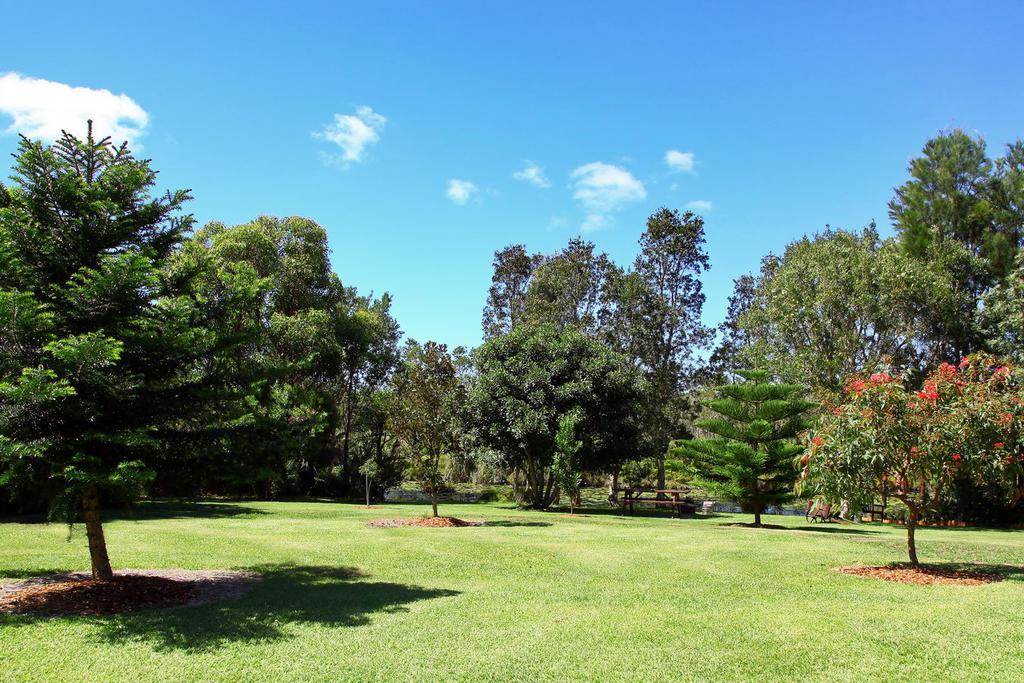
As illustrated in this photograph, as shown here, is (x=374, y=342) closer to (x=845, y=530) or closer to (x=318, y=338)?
(x=318, y=338)

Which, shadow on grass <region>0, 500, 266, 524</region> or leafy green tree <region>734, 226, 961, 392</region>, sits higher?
leafy green tree <region>734, 226, 961, 392</region>

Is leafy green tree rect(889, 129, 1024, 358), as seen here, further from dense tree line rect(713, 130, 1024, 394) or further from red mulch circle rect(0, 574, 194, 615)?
red mulch circle rect(0, 574, 194, 615)

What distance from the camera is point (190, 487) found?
1085cm

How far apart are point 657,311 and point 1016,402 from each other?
2975 cm

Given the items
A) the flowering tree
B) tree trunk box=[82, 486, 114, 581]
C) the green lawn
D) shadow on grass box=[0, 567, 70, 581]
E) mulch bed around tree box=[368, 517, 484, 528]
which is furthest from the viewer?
mulch bed around tree box=[368, 517, 484, 528]

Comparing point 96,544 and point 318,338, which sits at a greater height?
point 318,338

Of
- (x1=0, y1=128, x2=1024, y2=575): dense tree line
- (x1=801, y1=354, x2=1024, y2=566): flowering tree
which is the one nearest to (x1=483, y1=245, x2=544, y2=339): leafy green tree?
(x1=0, y1=128, x2=1024, y2=575): dense tree line

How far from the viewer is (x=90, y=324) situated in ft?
30.6

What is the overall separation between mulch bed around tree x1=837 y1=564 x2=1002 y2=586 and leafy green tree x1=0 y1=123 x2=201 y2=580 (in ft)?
37.9

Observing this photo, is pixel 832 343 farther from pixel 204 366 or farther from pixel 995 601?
pixel 204 366

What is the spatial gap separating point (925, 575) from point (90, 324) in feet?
45.3

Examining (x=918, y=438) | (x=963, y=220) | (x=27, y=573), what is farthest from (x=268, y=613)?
→ (x=963, y=220)

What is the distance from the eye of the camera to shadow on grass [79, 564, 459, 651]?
7.79 m

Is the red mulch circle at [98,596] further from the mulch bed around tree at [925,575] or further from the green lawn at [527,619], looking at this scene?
the mulch bed around tree at [925,575]
